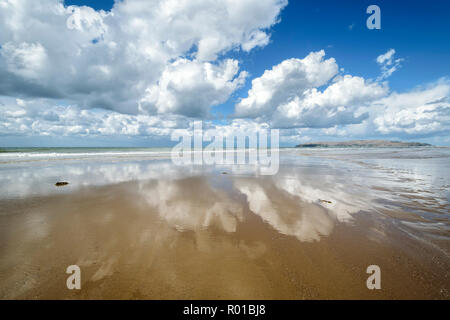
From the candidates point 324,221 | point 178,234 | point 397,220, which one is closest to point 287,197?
point 324,221

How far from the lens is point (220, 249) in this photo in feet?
13.4

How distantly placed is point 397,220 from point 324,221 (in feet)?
7.46

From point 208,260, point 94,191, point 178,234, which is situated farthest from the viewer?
point 94,191

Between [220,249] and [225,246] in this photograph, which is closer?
[220,249]

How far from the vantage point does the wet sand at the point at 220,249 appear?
296cm

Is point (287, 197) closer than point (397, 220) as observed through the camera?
No

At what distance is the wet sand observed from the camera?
296cm

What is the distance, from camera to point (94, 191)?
29.1 feet
